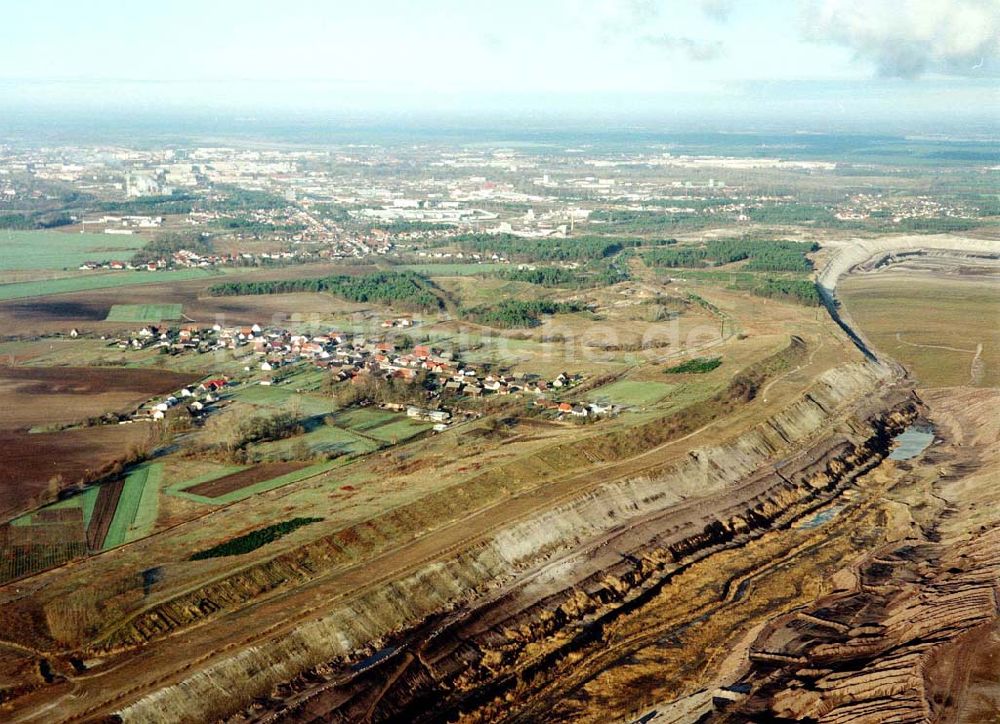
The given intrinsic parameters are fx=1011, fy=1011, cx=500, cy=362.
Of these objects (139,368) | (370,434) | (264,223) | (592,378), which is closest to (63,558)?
(370,434)

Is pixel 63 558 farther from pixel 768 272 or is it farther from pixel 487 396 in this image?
pixel 768 272

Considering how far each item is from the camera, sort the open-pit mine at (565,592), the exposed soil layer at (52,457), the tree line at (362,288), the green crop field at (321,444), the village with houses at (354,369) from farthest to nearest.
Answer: the tree line at (362,288)
the village with houses at (354,369)
the green crop field at (321,444)
the exposed soil layer at (52,457)
the open-pit mine at (565,592)

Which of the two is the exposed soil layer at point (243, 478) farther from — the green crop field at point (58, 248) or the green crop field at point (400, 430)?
the green crop field at point (58, 248)

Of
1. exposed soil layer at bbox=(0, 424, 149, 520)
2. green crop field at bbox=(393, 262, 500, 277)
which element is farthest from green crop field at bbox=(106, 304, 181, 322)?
exposed soil layer at bbox=(0, 424, 149, 520)

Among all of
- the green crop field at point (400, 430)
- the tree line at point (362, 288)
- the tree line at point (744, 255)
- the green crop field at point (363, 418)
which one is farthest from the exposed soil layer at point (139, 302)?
the tree line at point (744, 255)

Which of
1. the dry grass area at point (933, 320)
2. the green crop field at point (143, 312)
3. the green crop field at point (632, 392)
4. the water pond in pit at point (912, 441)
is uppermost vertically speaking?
the dry grass area at point (933, 320)

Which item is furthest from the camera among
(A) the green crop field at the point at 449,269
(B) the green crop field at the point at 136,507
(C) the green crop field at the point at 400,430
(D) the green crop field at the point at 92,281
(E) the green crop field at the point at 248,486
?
(A) the green crop field at the point at 449,269

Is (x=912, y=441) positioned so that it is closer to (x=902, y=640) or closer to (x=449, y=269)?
(x=902, y=640)
